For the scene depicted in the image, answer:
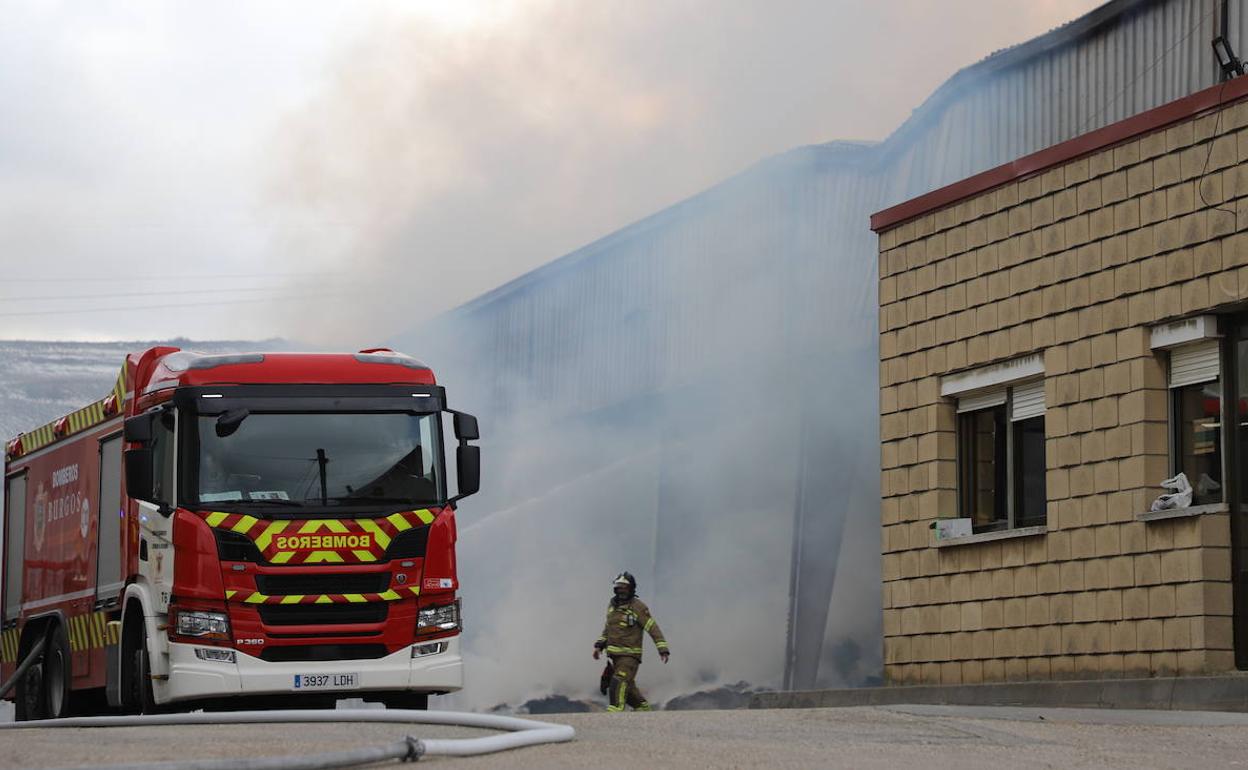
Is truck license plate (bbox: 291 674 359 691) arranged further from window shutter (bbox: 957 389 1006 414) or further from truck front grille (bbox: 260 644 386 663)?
window shutter (bbox: 957 389 1006 414)

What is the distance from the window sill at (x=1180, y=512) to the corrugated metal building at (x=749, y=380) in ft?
12.6

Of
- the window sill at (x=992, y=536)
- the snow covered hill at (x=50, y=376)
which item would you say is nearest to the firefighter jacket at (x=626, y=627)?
the window sill at (x=992, y=536)

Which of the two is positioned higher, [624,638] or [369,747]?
[624,638]

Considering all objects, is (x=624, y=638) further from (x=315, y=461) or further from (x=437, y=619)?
(x=315, y=461)

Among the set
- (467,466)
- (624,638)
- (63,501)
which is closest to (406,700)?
(467,466)

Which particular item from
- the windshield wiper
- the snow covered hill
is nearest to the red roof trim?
the windshield wiper

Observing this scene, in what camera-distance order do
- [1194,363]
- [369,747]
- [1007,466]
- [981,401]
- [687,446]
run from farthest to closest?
[687,446]
[981,401]
[1007,466]
[1194,363]
[369,747]

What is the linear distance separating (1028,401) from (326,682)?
6.18 meters

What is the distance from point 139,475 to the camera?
12.8 metres

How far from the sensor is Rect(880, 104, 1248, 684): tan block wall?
13.5 m

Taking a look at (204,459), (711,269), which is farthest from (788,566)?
(204,459)

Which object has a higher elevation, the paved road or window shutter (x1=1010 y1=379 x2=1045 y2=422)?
window shutter (x1=1010 y1=379 x2=1045 y2=422)

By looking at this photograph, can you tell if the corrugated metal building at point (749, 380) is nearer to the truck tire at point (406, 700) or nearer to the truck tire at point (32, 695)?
the truck tire at point (406, 700)

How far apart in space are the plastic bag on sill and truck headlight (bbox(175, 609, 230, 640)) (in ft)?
21.4
